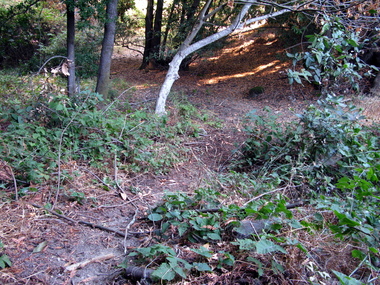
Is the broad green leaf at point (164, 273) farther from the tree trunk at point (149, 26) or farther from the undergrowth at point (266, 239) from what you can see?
the tree trunk at point (149, 26)

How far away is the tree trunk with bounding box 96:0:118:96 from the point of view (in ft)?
23.0

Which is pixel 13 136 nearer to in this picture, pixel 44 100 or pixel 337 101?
pixel 44 100

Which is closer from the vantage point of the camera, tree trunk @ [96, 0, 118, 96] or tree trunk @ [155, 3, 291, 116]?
tree trunk @ [96, 0, 118, 96]

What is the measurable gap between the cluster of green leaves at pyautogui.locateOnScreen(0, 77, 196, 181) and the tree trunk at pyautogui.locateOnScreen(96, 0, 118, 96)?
187 cm

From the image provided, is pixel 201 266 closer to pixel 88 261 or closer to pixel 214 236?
pixel 214 236

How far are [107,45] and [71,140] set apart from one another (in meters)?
3.41

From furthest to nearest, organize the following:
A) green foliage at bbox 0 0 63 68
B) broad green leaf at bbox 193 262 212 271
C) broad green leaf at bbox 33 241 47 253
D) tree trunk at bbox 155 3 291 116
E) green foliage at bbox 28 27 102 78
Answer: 1. green foliage at bbox 0 0 63 68
2. green foliage at bbox 28 27 102 78
3. tree trunk at bbox 155 3 291 116
4. broad green leaf at bbox 33 241 47 253
5. broad green leaf at bbox 193 262 212 271

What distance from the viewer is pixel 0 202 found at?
324 cm

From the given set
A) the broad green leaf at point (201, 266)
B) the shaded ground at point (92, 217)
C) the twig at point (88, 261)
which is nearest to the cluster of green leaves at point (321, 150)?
the shaded ground at point (92, 217)

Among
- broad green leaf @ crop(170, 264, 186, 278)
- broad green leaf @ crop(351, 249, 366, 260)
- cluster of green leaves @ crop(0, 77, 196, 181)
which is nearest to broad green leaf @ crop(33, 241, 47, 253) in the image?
cluster of green leaves @ crop(0, 77, 196, 181)

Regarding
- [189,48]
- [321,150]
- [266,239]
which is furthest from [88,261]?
[189,48]

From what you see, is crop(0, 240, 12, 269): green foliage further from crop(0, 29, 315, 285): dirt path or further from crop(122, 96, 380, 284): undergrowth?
crop(122, 96, 380, 284): undergrowth

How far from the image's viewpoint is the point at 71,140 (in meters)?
4.89

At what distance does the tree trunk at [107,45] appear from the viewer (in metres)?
7.01
